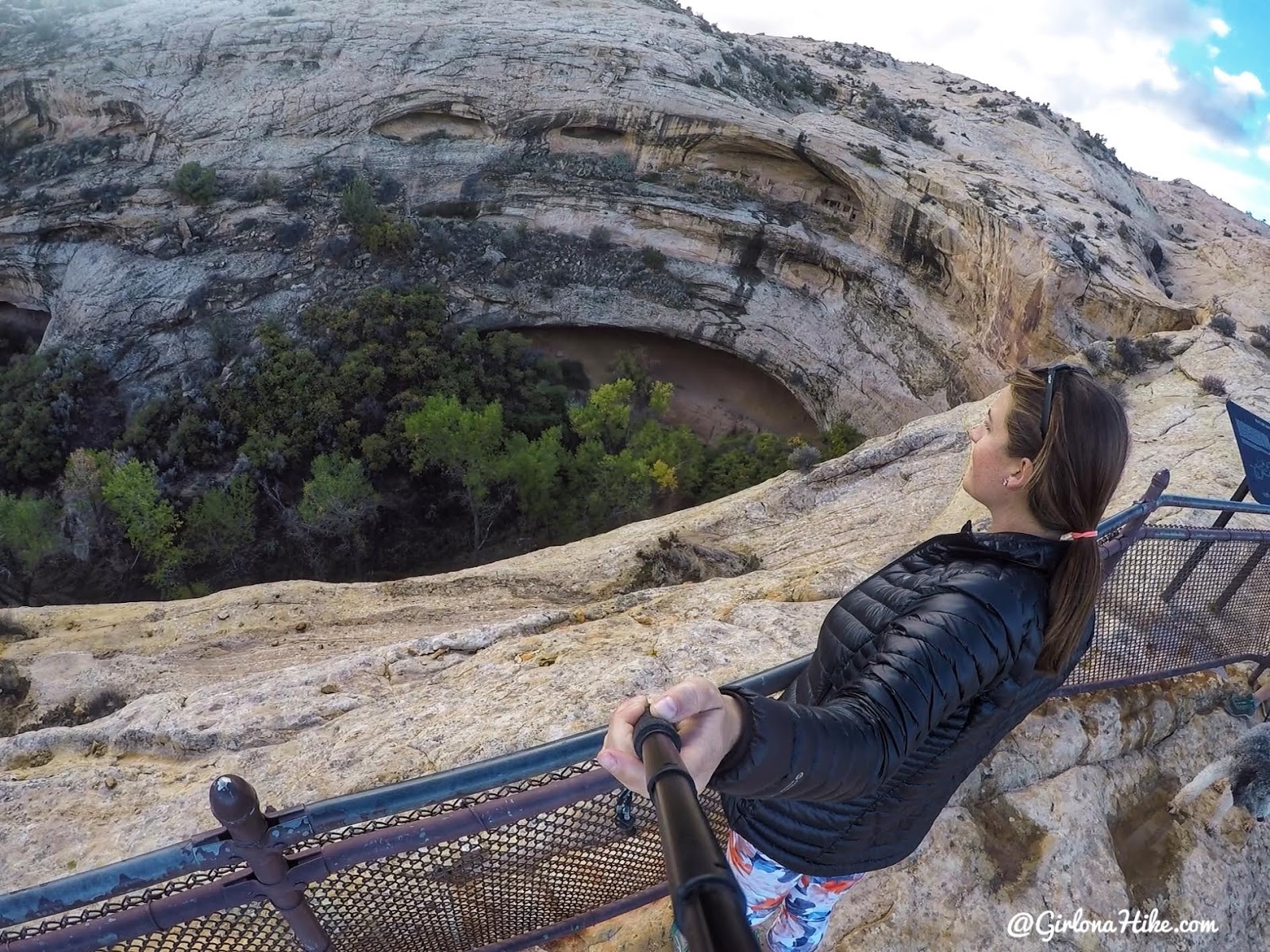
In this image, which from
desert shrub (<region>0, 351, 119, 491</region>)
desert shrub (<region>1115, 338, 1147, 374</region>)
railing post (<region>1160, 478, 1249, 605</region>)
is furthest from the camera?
desert shrub (<region>0, 351, 119, 491</region>)

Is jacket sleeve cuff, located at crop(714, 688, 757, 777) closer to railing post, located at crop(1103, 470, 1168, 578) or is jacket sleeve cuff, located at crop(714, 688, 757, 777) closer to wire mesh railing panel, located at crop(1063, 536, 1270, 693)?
railing post, located at crop(1103, 470, 1168, 578)

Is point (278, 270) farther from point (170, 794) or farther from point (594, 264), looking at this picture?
point (170, 794)

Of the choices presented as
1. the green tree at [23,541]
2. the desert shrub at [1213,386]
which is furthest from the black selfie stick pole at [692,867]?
the green tree at [23,541]

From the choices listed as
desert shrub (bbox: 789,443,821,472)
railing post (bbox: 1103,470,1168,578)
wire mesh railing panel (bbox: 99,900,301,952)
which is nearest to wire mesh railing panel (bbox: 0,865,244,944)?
wire mesh railing panel (bbox: 99,900,301,952)

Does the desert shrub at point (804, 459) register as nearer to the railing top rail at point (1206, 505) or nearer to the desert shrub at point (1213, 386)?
the desert shrub at point (1213, 386)

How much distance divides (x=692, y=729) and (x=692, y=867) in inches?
11.6

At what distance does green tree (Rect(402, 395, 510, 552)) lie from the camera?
15.5m

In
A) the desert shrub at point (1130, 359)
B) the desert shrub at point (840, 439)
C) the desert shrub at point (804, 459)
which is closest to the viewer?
the desert shrub at point (804, 459)

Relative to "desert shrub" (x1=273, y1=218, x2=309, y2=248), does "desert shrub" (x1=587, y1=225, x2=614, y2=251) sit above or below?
above

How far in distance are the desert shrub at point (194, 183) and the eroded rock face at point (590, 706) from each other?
1576 cm

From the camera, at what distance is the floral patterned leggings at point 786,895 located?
232cm

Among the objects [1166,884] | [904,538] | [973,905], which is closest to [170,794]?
[973,905]

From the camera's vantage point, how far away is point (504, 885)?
9.23 feet

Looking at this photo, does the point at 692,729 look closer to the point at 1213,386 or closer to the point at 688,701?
the point at 688,701
